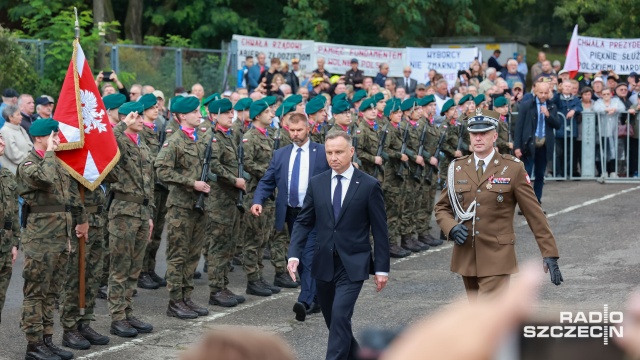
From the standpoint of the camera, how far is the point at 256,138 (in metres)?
12.7

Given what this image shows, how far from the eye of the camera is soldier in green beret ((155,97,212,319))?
1101cm

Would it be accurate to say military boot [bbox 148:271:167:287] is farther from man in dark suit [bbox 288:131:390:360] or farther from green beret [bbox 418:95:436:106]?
green beret [bbox 418:95:436:106]

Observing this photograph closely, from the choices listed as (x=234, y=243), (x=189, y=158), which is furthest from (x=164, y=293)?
(x=189, y=158)

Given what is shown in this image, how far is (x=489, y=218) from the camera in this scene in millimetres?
8336

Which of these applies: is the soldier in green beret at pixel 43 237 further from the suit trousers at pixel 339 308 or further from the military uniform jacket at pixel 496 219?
the military uniform jacket at pixel 496 219

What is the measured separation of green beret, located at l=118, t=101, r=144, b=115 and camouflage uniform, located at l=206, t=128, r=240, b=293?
3.21 ft

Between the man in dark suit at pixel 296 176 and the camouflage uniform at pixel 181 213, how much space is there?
71 cm

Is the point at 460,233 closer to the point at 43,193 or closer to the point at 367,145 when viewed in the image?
the point at 43,193

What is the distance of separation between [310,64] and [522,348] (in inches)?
929

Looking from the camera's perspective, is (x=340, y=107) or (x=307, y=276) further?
(x=340, y=107)

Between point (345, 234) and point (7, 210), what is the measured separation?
2924 millimetres

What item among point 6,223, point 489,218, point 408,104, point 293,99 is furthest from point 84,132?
point 408,104

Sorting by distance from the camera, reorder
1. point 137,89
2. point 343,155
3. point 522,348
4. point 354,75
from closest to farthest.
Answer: point 522,348
point 343,155
point 137,89
point 354,75

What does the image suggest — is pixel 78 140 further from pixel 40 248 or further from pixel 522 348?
pixel 522 348
